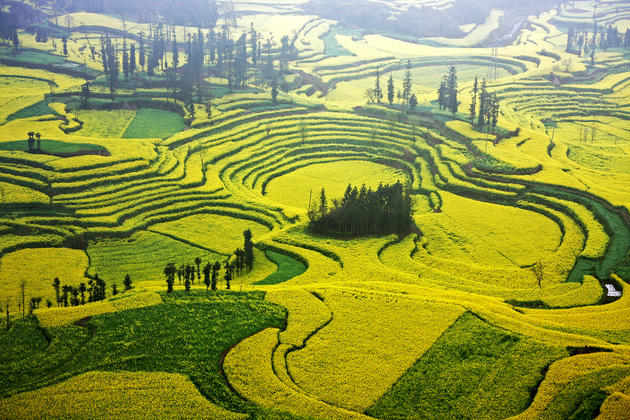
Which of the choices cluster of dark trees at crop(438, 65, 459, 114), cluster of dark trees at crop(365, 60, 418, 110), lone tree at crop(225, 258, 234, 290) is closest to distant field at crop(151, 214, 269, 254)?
lone tree at crop(225, 258, 234, 290)

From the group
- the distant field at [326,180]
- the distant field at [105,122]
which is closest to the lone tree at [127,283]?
the distant field at [326,180]

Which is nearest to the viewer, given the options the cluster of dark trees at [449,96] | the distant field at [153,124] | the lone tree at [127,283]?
the lone tree at [127,283]

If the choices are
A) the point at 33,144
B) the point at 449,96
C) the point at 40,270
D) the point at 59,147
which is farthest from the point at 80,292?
the point at 449,96

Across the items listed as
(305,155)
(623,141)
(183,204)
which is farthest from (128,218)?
(623,141)

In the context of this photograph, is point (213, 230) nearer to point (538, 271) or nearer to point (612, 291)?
point (538, 271)

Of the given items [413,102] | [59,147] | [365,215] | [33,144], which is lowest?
[365,215]

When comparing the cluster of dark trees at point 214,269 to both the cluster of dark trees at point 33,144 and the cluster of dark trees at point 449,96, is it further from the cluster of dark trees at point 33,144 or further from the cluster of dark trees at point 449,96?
the cluster of dark trees at point 449,96
